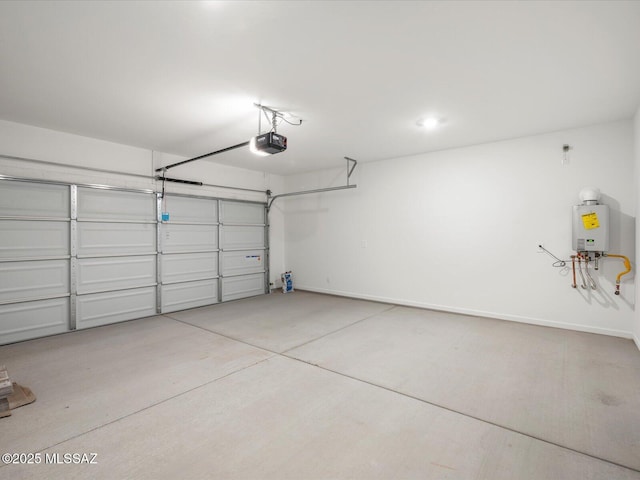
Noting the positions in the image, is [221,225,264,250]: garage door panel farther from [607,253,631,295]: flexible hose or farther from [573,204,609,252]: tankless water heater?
[607,253,631,295]: flexible hose

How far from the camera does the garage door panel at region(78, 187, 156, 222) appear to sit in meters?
4.57

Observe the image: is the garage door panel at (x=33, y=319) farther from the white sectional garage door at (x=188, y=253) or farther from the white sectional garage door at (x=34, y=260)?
the white sectional garage door at (x=188, y=253)

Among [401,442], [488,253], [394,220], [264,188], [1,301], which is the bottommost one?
[401,442]

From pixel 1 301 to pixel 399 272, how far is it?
589 cm

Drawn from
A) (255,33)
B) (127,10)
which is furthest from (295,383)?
(127,10)

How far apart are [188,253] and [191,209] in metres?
0.85

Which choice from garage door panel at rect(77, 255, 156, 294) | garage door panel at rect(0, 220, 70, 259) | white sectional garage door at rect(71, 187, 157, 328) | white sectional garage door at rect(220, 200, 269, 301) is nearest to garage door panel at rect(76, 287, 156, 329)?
white sectional garage door at rect(71, 187, 157, 328)

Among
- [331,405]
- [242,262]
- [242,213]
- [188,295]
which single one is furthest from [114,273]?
[331,405]

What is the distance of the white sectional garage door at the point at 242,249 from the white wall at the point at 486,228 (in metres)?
1.52

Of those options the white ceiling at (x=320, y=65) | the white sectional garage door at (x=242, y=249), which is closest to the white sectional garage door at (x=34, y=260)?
the white ceiling at (x=320, y=65)

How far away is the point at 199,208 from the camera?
5.99 m

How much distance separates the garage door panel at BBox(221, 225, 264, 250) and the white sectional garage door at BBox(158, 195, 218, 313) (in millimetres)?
247

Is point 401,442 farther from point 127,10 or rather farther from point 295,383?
point 127,10

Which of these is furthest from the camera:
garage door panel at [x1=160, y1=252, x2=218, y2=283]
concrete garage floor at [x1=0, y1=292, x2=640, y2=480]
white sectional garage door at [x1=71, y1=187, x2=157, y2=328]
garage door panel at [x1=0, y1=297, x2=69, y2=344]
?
garage door panel at [x1=160, y1=252, x2=218, y2=283]
